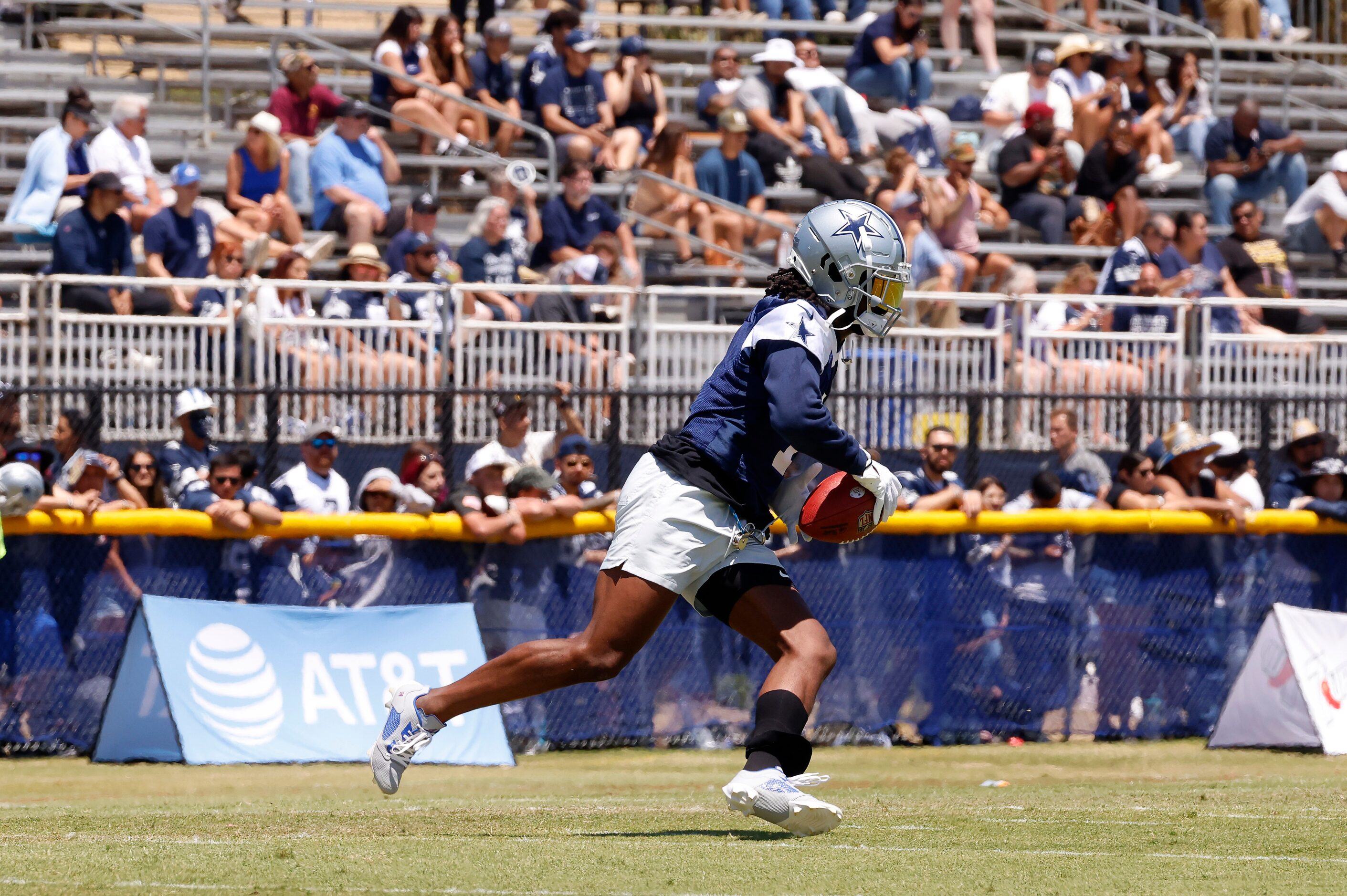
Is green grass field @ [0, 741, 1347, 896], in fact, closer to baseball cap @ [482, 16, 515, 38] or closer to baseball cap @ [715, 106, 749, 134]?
baseball cap @ [715, 106, 749, 134]

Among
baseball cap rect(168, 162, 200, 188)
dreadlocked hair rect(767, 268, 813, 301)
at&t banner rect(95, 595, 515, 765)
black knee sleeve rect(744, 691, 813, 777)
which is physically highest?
baseball cap rect(168, 162, 200, 188)

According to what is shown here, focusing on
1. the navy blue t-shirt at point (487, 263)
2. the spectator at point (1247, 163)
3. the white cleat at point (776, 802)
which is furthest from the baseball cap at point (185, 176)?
the spectator at point (1247, 163)

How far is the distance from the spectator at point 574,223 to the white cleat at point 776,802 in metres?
9.89

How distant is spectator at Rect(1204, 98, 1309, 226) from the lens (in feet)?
63.2

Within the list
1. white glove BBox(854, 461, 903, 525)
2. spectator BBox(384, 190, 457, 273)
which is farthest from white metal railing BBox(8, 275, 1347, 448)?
white glove BBox(854, 461, 903, 525)

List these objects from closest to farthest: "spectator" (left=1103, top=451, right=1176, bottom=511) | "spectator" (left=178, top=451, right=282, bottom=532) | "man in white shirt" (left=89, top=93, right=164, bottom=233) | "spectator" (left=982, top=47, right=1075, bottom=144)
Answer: "spectator" (left=178, top=451, right=282, bottom=532), "spectator" (left=1103, top=451, right=1176, bottom=511), "man in white shirt" (left=89, top=93, right=164, bottom=233), "spectator" (left=982, top=47, right=1075, bottom=144)

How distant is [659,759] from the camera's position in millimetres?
11047

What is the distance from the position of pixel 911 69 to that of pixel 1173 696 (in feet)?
31.7

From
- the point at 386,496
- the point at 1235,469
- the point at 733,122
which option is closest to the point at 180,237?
the point at 386,496

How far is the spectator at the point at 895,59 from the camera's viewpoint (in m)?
19.3

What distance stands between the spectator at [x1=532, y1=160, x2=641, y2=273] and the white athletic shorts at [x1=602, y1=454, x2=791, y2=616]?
9.22m

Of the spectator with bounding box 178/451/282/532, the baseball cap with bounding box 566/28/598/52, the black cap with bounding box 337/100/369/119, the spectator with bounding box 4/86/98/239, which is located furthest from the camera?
the baseball cap with bounding box 566/28/598/52


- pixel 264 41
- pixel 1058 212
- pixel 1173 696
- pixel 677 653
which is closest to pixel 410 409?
pixel 677 653

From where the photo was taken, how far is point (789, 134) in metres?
18.2
